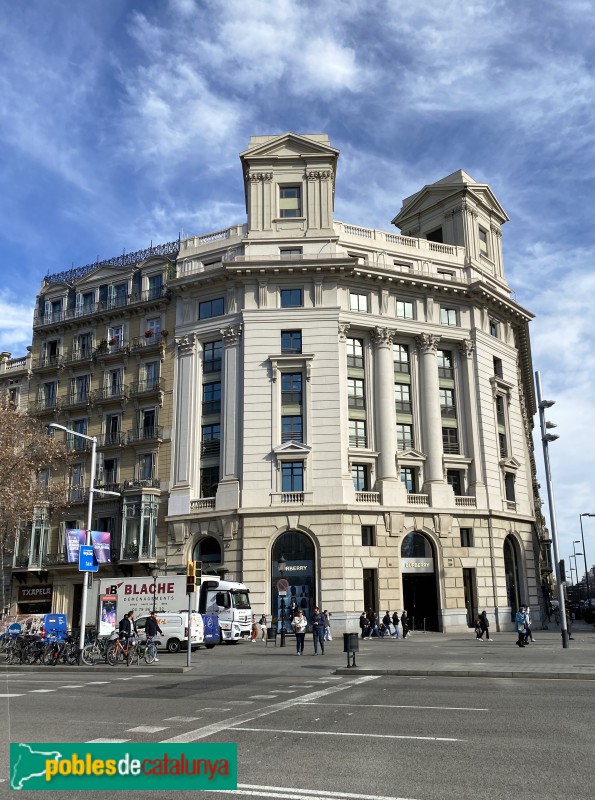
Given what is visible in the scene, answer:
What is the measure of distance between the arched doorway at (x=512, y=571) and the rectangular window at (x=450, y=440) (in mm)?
7336

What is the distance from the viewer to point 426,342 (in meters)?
48.7

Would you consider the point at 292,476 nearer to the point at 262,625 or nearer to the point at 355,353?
the point at 262,625

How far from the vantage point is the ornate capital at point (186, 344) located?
48.3 metres

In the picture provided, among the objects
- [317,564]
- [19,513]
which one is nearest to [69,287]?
[19,513]

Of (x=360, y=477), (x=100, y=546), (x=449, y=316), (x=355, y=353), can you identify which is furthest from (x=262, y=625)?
(x=449, y=316)

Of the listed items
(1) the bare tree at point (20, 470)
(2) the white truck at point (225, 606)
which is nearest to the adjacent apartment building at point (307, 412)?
(2) the white truck at point (225, 606)

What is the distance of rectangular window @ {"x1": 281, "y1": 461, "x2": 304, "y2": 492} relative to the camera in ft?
143

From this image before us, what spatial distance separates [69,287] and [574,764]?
5290 cm

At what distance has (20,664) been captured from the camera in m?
27.8

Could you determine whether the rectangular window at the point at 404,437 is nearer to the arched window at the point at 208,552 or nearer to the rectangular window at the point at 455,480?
the rectangular window at the point at 455,480

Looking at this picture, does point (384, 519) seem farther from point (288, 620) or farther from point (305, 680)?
point (305, 680)

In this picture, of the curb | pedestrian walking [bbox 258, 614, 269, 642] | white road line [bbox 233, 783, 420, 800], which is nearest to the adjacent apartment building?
pedestrian walking [bbox 258, 614, 269, 642]

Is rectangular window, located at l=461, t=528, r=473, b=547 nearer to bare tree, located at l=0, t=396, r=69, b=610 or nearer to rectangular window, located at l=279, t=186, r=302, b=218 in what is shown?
rectangular window, located at l=279, t=186, r=302, b=218

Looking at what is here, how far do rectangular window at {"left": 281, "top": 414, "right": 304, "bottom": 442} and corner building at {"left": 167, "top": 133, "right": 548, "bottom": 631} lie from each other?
7 centimetres
